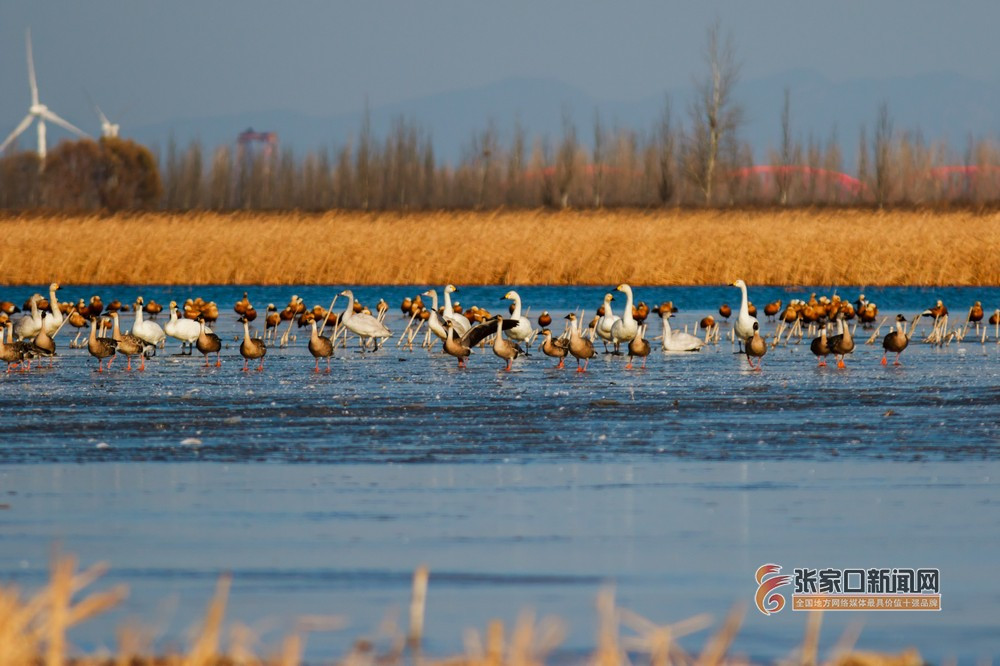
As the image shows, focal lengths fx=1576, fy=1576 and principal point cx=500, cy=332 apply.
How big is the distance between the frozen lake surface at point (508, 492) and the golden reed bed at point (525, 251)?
581 inches

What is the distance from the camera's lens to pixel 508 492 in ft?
28.2

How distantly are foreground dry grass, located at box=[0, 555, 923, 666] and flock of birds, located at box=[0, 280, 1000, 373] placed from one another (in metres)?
11.1

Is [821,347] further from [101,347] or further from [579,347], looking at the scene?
[101,347]

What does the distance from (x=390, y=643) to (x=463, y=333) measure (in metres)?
14.0

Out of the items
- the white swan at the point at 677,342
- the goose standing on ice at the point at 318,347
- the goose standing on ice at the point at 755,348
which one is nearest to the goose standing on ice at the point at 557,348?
the white swan at the point at 677,342

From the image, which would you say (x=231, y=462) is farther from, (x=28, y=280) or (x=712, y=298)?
(x=28, y=280)

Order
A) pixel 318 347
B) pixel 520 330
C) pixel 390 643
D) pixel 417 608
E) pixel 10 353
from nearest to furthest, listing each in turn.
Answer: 1. pixel 417 608
2. pixel 390 643
3. pixel 10 353
4. pixel 318 347
5. pixel 520 330

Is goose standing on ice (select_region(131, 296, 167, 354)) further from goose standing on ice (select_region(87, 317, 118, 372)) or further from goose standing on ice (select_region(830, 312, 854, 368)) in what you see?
goose standing on ice (select_region(830, 312, 854, 368))

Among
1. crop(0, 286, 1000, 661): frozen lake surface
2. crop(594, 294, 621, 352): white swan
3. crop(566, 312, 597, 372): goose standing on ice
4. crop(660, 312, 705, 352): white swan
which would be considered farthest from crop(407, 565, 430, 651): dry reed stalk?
crop(594, 294, 621, 352): white swan

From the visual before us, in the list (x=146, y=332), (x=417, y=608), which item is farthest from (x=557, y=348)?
(x=417, y=608)

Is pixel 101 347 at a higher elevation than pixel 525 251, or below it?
below

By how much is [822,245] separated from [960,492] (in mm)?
22663

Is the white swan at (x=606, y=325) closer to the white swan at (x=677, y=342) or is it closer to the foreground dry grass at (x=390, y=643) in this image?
the white swan at (x=677, y=342)

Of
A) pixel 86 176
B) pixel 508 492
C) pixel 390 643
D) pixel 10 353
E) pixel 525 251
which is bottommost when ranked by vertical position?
pixel 390 643
